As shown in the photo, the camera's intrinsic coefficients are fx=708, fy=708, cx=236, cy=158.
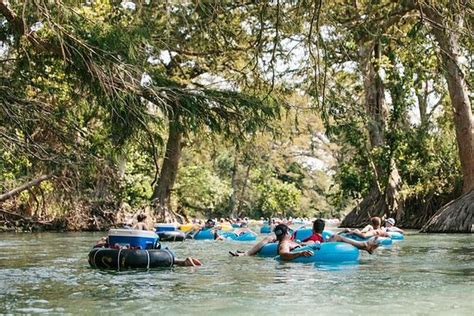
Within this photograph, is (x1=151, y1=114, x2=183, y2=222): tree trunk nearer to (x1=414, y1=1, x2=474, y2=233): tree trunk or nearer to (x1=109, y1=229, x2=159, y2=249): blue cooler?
(x1=414, y1=1, x2=474, y2=233): tree trunk

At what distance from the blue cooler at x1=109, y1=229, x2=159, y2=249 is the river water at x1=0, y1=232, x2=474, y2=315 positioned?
0.63 metres

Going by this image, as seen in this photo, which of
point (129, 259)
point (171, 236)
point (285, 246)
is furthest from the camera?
point (171, 236)

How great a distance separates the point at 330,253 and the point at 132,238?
331 centimetres

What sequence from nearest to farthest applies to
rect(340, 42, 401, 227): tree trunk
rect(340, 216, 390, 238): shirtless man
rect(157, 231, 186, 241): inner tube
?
rect(340, 216, 390, 238): shirtless man < rect(157, 231, 186, 241): inner tube < rect(340, 42, 401, 227): tree trunk

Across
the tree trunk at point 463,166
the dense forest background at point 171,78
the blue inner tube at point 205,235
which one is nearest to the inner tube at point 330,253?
the dense forest background at point 171,78

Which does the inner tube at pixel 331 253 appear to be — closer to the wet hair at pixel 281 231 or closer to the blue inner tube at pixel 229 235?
the wet hair at pixel 281 231

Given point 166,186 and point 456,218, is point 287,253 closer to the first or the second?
point 456,218

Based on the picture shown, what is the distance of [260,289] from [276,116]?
2654 mm

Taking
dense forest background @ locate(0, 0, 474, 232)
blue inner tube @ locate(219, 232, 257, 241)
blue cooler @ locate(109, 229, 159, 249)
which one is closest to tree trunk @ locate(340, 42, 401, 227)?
blue inner tube @ locate(219, 232, 257, 241)

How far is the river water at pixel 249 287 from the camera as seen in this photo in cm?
693

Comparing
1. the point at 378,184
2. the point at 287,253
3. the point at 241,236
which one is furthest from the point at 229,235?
the point at 287,253

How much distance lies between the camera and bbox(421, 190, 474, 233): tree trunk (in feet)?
66.1

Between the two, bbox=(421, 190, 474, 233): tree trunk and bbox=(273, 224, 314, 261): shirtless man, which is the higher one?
bbox=(421, 190, 474, 233): tree trunk

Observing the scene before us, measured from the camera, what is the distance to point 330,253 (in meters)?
11.8
